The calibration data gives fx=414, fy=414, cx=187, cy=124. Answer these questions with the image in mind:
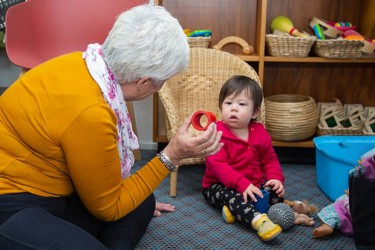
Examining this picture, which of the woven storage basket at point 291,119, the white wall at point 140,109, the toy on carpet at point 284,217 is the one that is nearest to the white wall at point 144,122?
the white wall at point 140,109

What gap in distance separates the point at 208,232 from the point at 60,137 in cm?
77

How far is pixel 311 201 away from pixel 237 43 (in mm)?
969

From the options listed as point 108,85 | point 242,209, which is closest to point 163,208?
point 242,209

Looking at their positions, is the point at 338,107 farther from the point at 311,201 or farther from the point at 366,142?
the point at 311,201

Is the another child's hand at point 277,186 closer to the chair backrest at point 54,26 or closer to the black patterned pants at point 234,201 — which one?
the black patterned pants at point 234,201

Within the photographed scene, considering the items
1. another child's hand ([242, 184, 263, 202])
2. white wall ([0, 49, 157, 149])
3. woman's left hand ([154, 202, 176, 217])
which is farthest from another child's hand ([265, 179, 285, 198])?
white wall ([0, 49, 157, 149])

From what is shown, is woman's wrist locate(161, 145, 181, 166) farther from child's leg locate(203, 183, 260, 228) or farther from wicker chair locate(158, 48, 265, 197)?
wicker chair locate(158, 48, 265, 197)

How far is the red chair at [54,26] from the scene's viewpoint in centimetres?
183

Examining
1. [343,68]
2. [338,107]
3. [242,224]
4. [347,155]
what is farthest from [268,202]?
[343,68]

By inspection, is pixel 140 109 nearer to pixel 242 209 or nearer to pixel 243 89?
pixel 243 89

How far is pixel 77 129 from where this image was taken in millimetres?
925

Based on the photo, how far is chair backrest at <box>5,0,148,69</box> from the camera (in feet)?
6.02

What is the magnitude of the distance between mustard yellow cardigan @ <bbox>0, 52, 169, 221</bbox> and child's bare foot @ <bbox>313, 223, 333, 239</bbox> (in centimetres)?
75

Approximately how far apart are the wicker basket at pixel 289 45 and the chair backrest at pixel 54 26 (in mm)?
664
